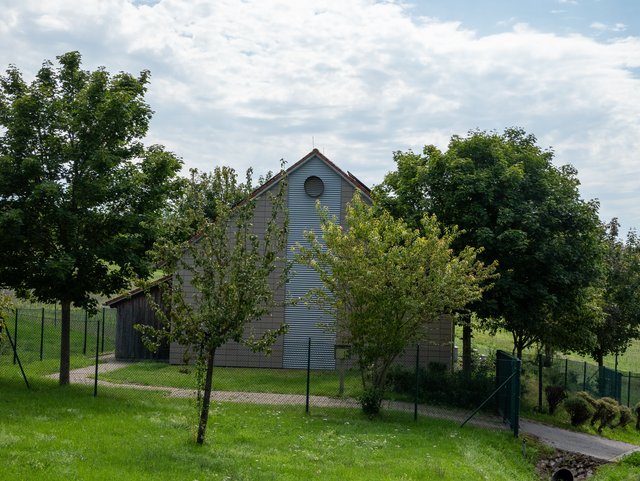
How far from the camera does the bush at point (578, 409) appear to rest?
2270 centimetres

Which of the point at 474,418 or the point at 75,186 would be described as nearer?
the point at 75,186

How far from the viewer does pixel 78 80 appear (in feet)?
67.2

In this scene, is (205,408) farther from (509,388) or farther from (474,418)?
(509,388)

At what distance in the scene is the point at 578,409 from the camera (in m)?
22.8

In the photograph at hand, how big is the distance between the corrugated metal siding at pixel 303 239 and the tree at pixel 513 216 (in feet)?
15.2

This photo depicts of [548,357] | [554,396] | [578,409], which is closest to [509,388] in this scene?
[578,409]

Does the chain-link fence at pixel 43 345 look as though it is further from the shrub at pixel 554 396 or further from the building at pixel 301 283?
the shrub at pixel 554 396

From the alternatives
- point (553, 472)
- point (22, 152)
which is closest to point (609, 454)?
point (553, 472)

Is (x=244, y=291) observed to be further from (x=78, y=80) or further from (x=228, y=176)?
(x=78, y=80)

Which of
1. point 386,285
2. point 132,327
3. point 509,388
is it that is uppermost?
point 386,285

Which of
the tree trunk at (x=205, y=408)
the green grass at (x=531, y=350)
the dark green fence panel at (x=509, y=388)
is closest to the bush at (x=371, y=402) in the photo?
the dark green fence panel at (x=509, y=388)

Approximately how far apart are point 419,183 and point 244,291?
12.4m

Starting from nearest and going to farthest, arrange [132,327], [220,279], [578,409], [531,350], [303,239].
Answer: [220,279], [578,409], [303,239], [132,327], [531,350]

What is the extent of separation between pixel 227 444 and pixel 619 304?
24050 millimetres
